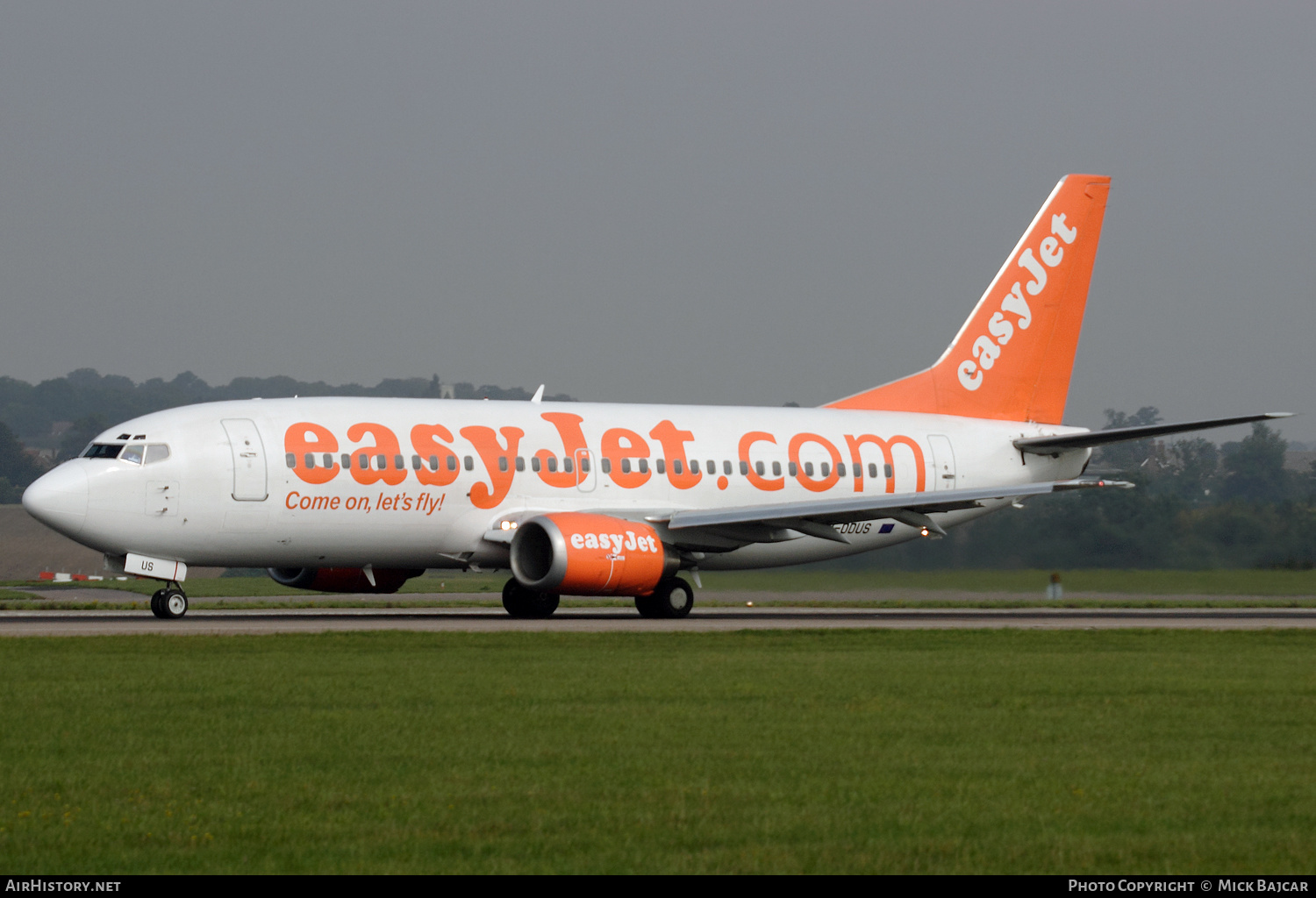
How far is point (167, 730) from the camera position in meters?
12.7

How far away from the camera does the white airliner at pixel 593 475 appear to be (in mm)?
28203

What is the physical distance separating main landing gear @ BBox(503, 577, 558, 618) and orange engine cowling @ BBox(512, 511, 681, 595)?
5.33 ft

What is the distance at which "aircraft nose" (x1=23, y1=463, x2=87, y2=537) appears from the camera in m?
27.2

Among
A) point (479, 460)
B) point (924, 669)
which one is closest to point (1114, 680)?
point (924, 669)

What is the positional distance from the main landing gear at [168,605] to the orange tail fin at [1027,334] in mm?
15607

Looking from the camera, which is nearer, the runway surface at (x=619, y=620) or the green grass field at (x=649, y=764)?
the green grass field at (x=649, y=764)

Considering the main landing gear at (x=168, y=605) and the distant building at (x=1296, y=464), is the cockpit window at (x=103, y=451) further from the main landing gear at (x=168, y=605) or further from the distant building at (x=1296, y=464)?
the distant building at (x=1296, y=464)

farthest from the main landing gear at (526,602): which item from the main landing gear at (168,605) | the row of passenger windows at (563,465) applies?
the main landing gear at (168,605)

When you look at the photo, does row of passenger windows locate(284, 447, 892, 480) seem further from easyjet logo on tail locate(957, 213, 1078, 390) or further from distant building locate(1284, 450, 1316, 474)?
distant building locate(1284, 450, 1316, 474)

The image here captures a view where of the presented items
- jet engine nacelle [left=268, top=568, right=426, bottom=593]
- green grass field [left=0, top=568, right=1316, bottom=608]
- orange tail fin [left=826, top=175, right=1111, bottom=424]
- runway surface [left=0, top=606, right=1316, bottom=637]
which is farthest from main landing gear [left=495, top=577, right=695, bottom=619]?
orange tail fin [left=826, top=175, right=1111, bottom=424]

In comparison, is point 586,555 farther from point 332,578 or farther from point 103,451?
point 103,451

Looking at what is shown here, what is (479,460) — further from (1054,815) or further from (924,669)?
(1054,815)

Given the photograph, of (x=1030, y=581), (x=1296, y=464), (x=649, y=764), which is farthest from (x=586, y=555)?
(x=1296, y=464)

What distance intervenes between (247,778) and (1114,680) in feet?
32.4
